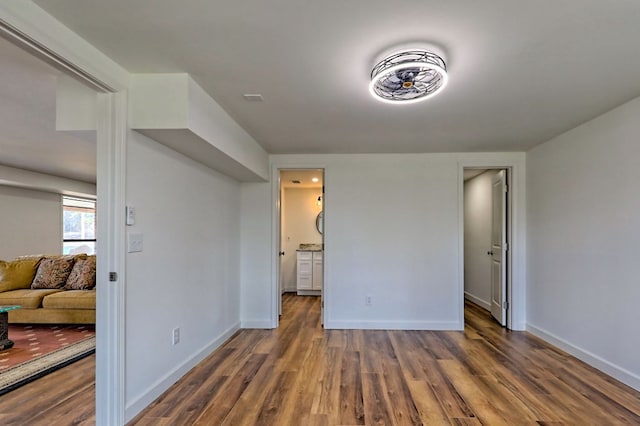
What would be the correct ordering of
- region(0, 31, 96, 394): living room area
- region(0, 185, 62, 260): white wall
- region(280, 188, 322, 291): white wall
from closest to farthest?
1. region(0, 31, 96, 394): living room area
2. region(0, 185, 62, 260): white wall
3. region(280, 188, 322, 291): white wall

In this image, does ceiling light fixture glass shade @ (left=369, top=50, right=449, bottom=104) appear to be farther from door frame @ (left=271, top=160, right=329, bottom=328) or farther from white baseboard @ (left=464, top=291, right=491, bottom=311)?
white baseboard @ (left=464, top=291, right=491, bottom=311)

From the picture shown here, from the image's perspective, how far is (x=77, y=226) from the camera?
7.30m

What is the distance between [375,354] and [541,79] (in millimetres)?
2706

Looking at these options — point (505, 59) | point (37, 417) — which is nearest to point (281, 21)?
point (505, 59)

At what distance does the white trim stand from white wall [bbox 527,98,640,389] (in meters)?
3.71

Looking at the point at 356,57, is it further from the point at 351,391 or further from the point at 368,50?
the point at 351,391

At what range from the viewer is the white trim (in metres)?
1.91

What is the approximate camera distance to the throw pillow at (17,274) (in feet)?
14.3

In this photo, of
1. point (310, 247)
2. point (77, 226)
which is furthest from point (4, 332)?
point (77, 226)

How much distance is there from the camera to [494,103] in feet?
8.18

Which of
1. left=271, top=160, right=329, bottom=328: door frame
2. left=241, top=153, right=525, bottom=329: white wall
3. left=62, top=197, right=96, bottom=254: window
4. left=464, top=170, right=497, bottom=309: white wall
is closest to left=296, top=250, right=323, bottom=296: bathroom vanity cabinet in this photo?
left=271, top=160, right=329, bottom=328: door frame

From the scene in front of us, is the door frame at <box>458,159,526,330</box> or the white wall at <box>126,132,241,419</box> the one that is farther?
the door frame at <box>458,159,526,330</box>

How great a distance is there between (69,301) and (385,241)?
4037mm

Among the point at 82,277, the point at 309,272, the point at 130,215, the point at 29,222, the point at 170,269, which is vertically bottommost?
the point at 309,272
